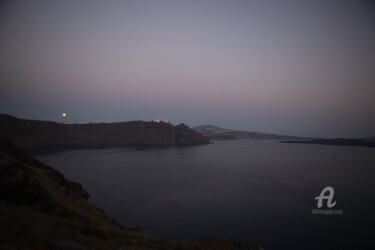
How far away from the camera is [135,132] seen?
153 m

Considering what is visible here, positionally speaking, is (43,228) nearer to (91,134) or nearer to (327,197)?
(327,197)

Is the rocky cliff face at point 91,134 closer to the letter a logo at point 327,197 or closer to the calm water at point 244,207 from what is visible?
the calm water at point 244,207

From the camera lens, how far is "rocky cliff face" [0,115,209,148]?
93312 millimetres

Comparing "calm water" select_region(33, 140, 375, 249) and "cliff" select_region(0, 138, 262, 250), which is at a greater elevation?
"cliff" select_region(0, 138, 262, 250)

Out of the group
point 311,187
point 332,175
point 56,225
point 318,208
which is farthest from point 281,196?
point 56,225

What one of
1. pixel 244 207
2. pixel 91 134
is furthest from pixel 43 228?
pixel 91 134

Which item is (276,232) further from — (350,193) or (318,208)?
(350,193)

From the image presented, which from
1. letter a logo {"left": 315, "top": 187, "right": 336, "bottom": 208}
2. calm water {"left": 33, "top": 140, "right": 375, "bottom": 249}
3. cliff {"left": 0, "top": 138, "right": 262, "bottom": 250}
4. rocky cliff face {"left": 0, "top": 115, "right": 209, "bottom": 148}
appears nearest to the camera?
cliff {"left": 0, "top": 138, "right": 262, "bottom": 250}

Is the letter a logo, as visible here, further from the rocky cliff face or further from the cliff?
the rocky cliff face

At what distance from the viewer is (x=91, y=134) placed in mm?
134125

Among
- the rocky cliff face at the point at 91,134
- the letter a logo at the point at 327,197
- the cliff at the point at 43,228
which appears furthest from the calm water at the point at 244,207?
the rocky cliff face at the point at 91,134

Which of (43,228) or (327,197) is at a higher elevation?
(43,228)

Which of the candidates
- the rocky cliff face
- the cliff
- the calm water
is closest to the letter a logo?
the calm water

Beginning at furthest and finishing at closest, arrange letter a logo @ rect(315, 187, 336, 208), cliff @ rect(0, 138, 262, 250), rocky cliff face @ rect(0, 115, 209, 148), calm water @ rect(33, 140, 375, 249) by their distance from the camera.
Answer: rocky cliff face @ rect(0, 115, 209, 148) < letter a logo @ rect(315, 187, 336, 208) < calm water @ rect(33, 140, 375, 249) < cliff @ rect(0, 138, 262, 250)
